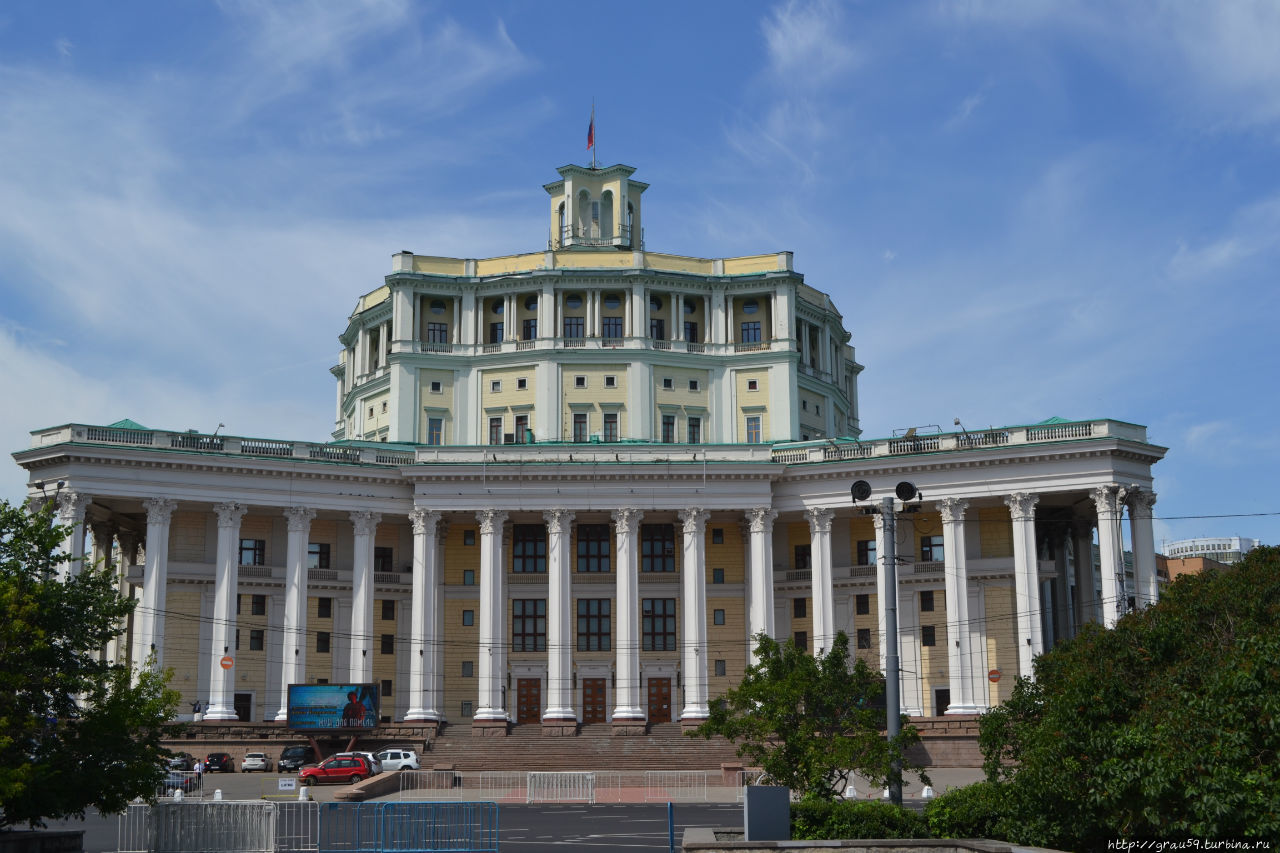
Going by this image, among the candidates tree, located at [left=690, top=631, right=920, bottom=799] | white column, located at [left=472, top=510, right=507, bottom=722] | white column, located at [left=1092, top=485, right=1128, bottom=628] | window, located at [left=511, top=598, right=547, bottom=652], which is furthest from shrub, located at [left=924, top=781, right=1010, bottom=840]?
window, located at [left=511, top=598, right=547, bottom=652]

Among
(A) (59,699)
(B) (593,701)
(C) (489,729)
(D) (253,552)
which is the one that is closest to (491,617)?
(C) (489,729)

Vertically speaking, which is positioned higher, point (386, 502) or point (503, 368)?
point (503, 368)

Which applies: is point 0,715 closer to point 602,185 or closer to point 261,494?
point 261,494

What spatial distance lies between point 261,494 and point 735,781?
106 feet

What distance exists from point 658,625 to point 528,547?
9.25 metres

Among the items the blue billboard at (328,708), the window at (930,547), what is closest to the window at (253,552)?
the blue billboard at (328,708)

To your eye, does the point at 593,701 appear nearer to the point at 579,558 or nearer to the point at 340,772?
the point at 579,558

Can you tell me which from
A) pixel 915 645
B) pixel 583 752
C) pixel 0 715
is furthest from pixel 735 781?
pixel 0 715

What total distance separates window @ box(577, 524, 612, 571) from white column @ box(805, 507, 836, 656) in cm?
1265

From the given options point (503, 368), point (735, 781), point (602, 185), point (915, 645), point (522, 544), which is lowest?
point (735, 781)

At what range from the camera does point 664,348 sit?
320 ft

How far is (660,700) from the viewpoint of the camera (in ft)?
282

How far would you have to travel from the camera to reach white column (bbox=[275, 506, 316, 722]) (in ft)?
262

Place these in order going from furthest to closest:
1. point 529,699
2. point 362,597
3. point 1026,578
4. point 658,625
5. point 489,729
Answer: point 658,625 → point 529,699 → point 362,597 → point 489,729 → point 1026,578
